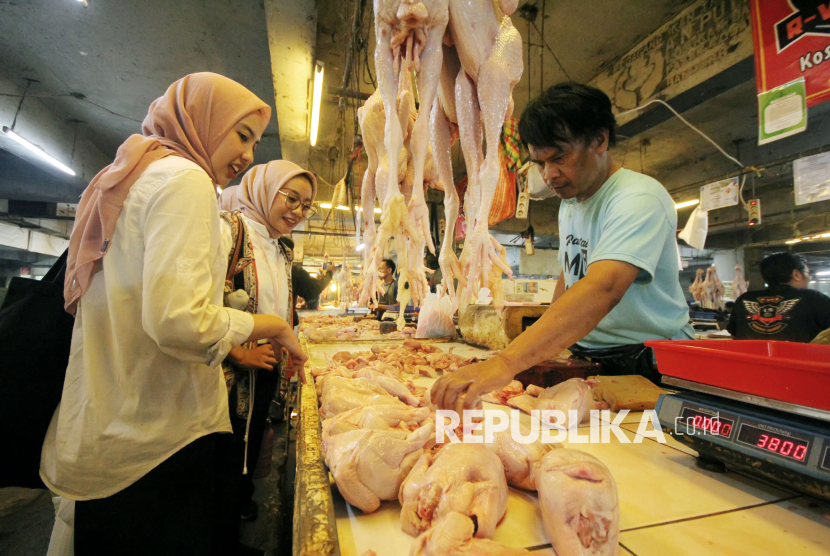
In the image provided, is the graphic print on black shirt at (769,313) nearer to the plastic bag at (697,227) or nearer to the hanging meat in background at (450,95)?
the plastic bag at (697,227)

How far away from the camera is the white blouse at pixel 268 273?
7.19ft

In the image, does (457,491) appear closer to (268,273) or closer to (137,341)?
(137,341)

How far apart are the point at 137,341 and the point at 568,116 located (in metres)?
2.10

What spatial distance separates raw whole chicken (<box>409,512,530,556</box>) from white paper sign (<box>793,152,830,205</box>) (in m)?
6.22

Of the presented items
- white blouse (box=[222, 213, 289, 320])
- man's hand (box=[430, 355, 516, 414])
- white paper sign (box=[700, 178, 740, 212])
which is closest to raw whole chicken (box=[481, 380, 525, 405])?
man's hand (box=[430, 355, 516, 414])

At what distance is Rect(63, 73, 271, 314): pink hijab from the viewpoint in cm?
122

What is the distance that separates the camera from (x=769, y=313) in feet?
15.4

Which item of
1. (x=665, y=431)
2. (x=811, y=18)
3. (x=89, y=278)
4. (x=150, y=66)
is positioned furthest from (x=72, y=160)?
(x=811, y=18)

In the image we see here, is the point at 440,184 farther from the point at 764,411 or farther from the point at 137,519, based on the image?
the point at 137,519

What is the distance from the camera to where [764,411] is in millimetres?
1004

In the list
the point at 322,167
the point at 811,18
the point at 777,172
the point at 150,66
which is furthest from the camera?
the point at 322,167

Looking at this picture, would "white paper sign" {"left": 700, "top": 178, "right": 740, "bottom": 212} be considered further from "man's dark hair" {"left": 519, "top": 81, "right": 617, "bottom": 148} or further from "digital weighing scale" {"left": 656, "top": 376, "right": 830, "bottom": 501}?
"digital weighing scale" {"left": 656, "top": 376, "right": 830, "bottom": 501}

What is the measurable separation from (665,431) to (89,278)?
2098 mm

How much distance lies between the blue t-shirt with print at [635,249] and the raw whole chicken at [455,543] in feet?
3.90
